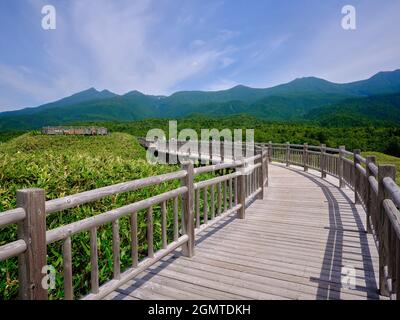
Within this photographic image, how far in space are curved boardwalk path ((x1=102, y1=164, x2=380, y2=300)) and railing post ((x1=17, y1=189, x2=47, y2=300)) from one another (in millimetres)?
1325

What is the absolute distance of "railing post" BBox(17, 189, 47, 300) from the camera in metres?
2.17

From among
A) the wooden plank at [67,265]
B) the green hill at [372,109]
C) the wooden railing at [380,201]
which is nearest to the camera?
the wooden plank at [67,265]

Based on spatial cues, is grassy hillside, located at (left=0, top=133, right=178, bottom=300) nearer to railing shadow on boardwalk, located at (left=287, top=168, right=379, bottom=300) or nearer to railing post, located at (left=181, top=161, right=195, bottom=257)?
railing post, located at (left=181, top=161, right=195, bottom=257)

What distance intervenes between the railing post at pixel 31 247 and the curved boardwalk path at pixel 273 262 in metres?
1.33

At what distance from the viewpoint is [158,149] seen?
870 inches

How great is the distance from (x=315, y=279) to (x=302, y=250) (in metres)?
1.04

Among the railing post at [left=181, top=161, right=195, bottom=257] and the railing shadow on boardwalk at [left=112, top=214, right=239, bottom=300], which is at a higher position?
the railing post at [left=181, top=161, right=195, bottom=257]

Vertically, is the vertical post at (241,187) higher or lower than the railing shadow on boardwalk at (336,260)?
higher

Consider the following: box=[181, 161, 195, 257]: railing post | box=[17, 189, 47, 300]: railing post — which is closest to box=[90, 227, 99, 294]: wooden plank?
box=[17, 189, 47, 300]: railing post

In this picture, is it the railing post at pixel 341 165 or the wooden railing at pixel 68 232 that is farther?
the railing post at pixel 341 165

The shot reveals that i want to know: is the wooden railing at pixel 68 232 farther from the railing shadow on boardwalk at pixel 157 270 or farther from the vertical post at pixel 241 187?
the vertical post at pixel 241 187

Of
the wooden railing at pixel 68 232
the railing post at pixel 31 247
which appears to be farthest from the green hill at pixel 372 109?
the railing post at pixel 31 247

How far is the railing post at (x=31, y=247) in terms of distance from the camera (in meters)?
2.17
